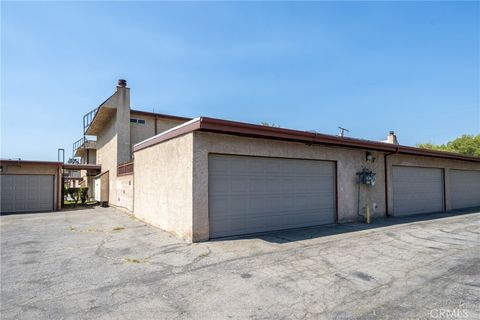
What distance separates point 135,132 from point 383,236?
14.9 meters

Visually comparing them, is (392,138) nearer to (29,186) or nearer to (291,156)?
(291,156)

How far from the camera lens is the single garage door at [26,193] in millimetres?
16922

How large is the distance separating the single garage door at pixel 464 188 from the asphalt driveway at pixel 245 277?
9.31 metres

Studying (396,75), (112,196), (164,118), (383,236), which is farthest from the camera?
(164,118)

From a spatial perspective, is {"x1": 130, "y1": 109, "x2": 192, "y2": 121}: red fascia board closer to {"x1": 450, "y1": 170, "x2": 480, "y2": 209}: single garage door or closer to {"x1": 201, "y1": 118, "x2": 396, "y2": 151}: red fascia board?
{"x1": 201, "y1": 118, "x2": 396, "y2": 151}: red fascia board

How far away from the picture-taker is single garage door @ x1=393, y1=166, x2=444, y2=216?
13.6 m

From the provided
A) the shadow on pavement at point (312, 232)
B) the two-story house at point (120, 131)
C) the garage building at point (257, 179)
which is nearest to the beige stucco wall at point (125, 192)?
the two-story house at point (120, 131)

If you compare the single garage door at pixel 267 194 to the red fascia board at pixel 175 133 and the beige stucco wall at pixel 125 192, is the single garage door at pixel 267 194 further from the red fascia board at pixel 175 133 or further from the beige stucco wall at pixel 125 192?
the beige stucco wall at pixel 125 192

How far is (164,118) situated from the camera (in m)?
19.6

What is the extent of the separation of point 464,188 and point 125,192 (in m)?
19.6

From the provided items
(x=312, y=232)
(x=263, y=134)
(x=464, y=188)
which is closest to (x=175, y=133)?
(x=263, y=134)

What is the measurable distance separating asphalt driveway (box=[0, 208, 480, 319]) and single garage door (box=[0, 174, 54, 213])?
10108 mm

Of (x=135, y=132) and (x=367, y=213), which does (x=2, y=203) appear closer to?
(x=135, y=132)

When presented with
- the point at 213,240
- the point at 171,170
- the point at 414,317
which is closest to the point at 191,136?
the point at 171,170
